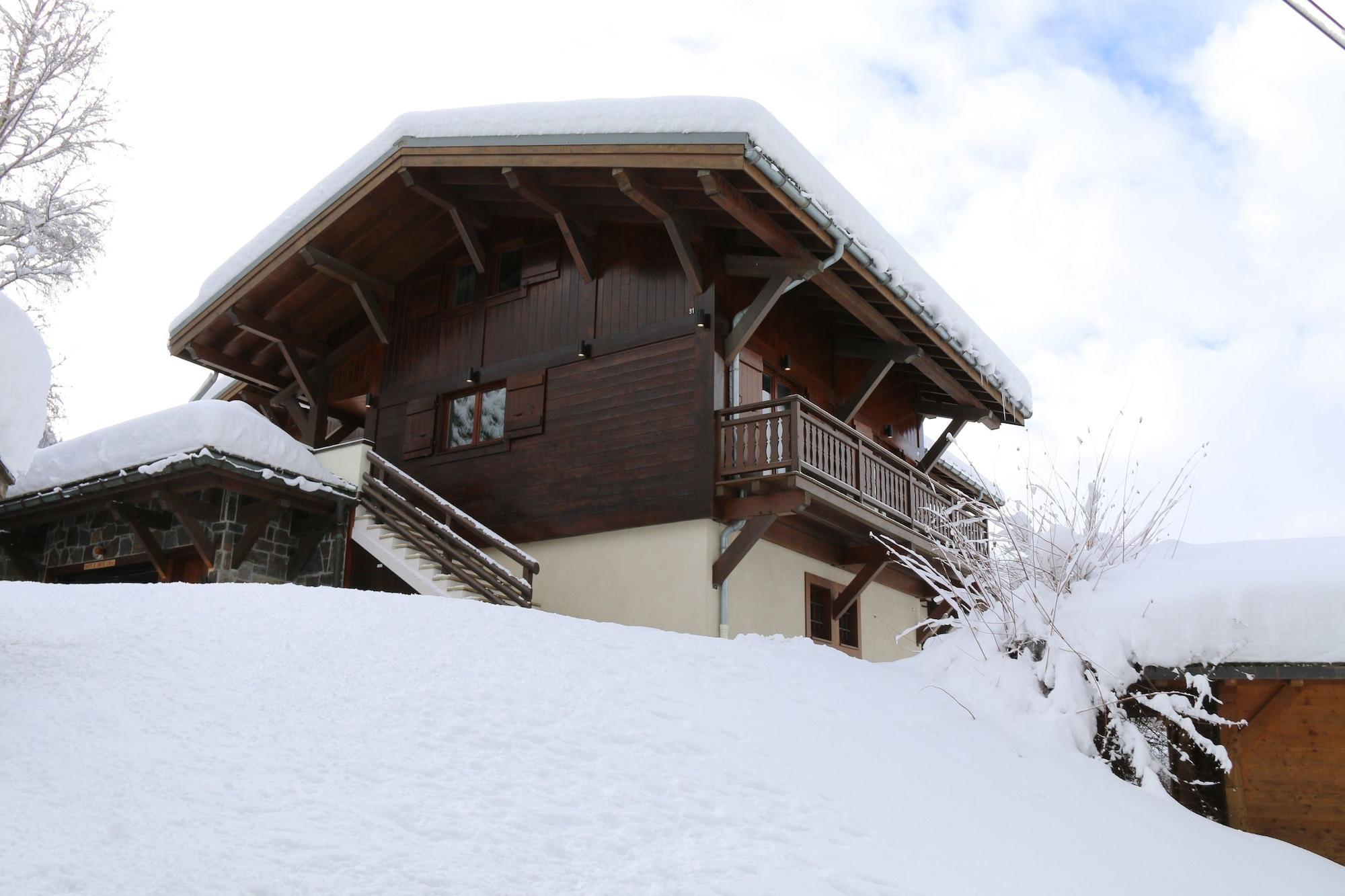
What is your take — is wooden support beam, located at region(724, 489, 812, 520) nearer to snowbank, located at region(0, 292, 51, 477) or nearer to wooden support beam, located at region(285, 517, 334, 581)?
wooden support beam, located at region(285, 517, 334, 581)

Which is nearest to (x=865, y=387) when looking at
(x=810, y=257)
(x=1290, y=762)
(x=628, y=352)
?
(x=810, y=257)

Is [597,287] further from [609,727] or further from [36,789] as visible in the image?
[36,789]

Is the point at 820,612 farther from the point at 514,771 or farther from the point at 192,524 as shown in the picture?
the point at 514,771

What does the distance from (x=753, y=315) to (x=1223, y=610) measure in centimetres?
672

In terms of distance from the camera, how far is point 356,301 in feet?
56.2

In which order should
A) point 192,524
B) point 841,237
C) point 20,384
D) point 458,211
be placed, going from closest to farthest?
point 20,384 → point 841,237 → point 192,524 → point 458,211

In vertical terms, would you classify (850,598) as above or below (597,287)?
below

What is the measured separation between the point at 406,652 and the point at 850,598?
8778 millimetres

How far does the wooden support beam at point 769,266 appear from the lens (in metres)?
12.2

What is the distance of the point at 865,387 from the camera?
15102mm

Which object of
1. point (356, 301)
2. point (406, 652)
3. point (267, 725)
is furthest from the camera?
point (356, 301)

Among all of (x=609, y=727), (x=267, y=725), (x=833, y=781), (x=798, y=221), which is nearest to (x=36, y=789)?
(x=267, y=725)

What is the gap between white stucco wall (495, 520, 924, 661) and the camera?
40.0ft

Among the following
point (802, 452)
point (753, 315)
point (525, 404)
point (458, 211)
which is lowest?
point (802, 452)
